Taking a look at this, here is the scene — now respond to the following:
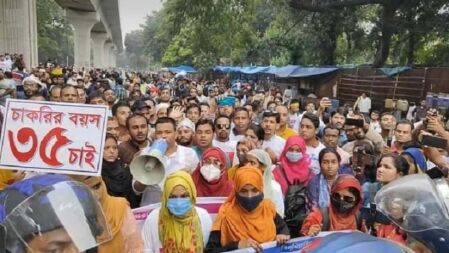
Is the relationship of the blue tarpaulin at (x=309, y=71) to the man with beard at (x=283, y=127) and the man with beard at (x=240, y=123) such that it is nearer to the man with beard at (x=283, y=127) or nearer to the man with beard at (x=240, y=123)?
the man with beard at (x=283, y=127)

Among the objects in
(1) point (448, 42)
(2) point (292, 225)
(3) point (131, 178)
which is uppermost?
(1) point (448, 42)

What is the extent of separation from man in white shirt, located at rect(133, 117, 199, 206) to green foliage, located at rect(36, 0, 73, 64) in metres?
45.6

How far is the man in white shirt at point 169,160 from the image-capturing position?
3.55 meters

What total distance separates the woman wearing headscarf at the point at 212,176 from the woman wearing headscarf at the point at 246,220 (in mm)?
563

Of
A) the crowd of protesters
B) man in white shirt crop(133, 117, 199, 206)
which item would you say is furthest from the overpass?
man in white shirt crop(133, 117, 199, 206)

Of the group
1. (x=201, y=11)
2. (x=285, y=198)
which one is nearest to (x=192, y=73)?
(x=201, y=11)

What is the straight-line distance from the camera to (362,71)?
1703 cm

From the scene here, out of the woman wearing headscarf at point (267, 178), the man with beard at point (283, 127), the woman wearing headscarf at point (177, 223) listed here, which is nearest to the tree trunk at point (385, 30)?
the man with beard at point (283, 127)

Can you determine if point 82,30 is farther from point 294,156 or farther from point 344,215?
point 344,215

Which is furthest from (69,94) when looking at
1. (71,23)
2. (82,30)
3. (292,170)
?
(71,23)

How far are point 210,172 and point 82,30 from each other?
3241cm

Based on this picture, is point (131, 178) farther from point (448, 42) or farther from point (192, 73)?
point (192, 73)

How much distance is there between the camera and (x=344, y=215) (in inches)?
125

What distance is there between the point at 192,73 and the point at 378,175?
3870 cm
